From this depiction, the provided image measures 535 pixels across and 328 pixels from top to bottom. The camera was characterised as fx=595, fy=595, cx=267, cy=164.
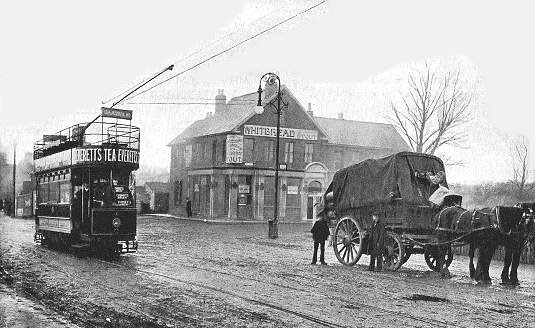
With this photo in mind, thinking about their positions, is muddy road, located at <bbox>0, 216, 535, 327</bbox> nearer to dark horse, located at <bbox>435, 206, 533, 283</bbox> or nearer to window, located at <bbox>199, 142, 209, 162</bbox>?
dark horse, located at <bbox>435, 206, 533, 283</bbox>

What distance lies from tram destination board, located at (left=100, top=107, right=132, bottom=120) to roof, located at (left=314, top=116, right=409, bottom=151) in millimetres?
34017

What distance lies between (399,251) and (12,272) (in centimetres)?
909

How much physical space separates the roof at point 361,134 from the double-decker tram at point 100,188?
112 ft

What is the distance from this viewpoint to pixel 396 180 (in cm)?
1452

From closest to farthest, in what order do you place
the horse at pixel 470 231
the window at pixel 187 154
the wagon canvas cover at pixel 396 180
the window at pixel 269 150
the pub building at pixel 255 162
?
1. the horse at pixel 470 231
2. the wagon canvas cover at pixel 396 180
3. the pub building at pixel 255 162
4. the window at pixel 269 150
5. the window at pixel 187 154

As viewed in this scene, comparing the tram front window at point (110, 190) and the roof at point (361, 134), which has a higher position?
the roof at point (361, 134)

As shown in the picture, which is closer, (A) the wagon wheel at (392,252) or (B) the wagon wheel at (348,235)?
(A) the wagon wheel at (392,252)

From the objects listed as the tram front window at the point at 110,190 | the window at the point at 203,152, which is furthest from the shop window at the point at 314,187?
the tram front window at the point at 110,190

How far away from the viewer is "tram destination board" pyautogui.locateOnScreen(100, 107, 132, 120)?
1784 centimetres

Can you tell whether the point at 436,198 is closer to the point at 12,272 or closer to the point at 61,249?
the point at 12,272

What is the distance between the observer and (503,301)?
10.1 m

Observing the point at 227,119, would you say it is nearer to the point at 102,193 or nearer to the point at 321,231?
the point at 102,193

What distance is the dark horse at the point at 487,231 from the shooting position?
12.5 metres

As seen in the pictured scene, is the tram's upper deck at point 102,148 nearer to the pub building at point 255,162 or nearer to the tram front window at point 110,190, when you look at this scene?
the tram front window at point 110,190
